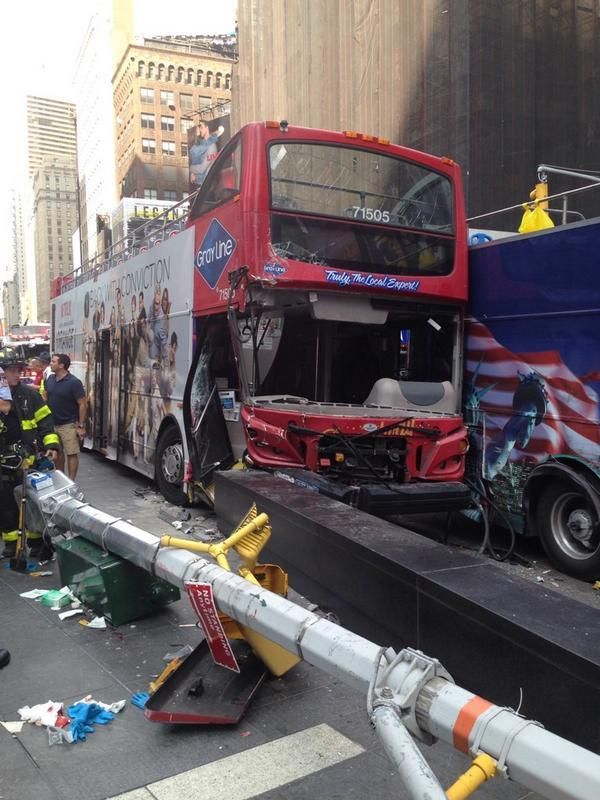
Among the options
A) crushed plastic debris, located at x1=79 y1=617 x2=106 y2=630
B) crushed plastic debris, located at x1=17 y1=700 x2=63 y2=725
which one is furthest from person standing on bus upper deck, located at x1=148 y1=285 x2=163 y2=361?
crushed plastic debris, located at x1=17 y1=700 x2=63 y2=725

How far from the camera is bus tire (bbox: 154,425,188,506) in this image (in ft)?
28.6

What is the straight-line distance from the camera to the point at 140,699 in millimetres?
3734

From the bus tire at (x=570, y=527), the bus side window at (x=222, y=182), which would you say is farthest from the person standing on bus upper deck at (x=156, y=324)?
the bus tire at (x=570, y=527)

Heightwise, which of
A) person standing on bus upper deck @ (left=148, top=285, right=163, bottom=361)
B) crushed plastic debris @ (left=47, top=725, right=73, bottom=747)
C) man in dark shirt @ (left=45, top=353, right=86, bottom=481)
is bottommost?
crushed plastic debris @ (left=47, top=725, right=73, bottom=747)

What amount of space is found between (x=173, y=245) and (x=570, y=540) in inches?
236

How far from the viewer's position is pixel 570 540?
6.27 metres

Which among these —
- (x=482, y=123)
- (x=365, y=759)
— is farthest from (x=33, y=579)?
(x=482, y=123)

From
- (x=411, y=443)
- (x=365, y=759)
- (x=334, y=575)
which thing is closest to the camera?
(x=365, y=759)

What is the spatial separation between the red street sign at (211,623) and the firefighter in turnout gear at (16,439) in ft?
10.2

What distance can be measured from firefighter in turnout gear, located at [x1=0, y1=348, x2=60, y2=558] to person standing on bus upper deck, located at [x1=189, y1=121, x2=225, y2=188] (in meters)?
46.1

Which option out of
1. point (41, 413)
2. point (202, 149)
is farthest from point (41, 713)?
point (202, 149)

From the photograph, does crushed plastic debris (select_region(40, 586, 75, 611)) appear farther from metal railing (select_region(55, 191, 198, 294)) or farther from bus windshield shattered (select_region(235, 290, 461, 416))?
metal railing (select_region(55, 191, 198, 294))

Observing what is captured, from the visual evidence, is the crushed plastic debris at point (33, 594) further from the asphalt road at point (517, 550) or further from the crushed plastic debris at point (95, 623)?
the asphalt road at point (517, 550)

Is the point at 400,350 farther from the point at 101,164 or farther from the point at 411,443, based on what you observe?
the point at 101,164
